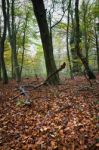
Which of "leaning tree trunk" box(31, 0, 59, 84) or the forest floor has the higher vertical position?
"leaning tree trunk" box(31, 0, 59, 84)

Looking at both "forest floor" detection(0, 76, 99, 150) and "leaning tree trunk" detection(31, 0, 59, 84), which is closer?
"forest floor" detection(0, 76, 99, 150)

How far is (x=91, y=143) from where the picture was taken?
4570mm

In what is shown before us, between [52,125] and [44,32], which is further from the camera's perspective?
[44,32]

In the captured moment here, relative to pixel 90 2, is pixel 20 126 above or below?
below

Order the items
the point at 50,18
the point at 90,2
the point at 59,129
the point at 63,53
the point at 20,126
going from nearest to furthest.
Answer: the point at 59,129
the point at 20,126
the point at 50,18
the point at 90,2
the point at 63,53

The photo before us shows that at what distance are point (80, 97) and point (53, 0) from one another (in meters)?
11.2

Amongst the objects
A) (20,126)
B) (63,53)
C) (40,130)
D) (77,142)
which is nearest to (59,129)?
(40,130)

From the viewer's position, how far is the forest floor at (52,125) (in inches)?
192

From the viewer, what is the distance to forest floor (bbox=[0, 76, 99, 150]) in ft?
16.0

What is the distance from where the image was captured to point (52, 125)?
5918mm

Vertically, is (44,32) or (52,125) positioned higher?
(44,32)

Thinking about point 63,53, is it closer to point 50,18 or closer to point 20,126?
point 50,18

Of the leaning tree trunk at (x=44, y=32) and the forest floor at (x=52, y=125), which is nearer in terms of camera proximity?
the forest floor at (x=52, y=125)

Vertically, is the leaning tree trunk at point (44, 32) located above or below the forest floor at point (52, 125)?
above
